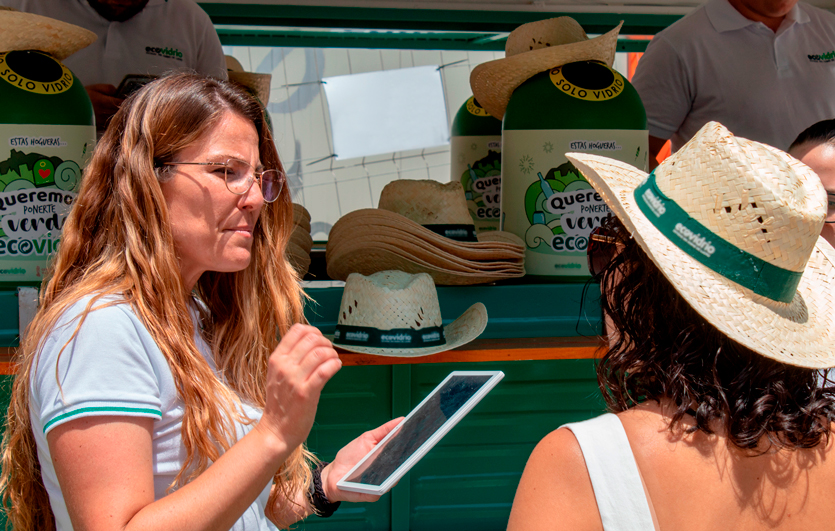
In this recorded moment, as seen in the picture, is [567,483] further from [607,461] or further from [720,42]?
[720,42]

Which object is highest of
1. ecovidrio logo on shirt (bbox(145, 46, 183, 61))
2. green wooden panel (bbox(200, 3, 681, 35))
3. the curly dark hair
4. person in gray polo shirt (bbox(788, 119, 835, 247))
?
green wooden panel (bbox(200, 3, 681, 35))

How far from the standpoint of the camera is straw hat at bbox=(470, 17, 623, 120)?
200 cm

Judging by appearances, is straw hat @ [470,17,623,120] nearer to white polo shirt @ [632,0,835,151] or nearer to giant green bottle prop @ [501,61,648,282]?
giant green bottle prop @ [501,61,648,282]

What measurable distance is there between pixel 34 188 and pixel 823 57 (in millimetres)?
2784

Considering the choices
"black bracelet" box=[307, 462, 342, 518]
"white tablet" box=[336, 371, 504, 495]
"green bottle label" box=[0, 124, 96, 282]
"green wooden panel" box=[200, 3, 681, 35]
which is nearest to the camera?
"white tablet" box=[336, 371, 504, 495]

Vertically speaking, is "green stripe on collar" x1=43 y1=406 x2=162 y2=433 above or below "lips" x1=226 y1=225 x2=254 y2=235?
below

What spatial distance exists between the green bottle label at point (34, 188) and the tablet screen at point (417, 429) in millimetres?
1052

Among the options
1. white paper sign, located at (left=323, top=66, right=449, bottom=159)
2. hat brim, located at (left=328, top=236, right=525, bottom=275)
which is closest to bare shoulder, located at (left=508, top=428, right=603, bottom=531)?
hat brim, located at (left=328, top=236, right=525, bottom=275)

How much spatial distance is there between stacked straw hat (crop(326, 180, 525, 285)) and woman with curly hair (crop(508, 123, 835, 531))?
2.93 feet

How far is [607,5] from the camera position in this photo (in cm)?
273

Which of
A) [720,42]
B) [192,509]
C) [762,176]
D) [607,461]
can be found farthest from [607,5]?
[192,509]

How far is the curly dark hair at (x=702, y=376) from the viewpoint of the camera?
34.4 inches

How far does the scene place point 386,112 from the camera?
3773 mm

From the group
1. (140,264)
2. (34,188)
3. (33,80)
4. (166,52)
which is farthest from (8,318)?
(166,52)
